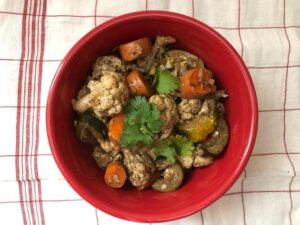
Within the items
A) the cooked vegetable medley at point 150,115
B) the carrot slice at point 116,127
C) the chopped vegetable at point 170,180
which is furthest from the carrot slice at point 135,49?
the chopped vegetable at point 170,180

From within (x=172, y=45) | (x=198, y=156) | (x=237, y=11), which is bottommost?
(x=198, y=156)

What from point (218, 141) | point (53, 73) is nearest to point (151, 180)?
point (218, 141)

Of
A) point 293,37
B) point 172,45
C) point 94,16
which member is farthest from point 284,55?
point 94,16

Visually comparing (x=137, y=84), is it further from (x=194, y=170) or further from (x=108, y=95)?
(x=194, y=170)

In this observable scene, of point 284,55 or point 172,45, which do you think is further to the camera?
point 284,55

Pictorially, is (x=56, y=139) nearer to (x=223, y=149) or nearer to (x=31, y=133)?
(x=31, y=133)
